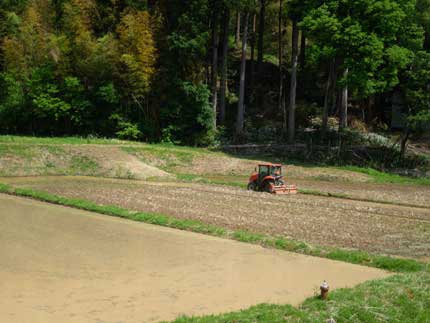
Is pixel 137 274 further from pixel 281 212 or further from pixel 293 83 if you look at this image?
pixel 293 83

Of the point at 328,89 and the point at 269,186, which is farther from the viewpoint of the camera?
the point at 328,89

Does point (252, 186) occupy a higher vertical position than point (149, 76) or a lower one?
lower

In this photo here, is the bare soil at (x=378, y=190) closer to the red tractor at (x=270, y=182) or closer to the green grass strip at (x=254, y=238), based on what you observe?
the red tractor at (x=270, y=182)

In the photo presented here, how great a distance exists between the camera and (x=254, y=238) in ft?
47.2

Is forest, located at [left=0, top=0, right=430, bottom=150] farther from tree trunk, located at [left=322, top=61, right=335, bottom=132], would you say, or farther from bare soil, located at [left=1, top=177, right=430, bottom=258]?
bare soil, located at [left=1, top=177, right=430, bottom=258]

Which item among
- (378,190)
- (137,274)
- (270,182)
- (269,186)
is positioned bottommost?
(137,274)

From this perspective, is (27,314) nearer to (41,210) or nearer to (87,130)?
(41,210)

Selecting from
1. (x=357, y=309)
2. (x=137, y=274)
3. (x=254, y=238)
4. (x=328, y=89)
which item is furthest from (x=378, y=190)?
(x=357, y=309)

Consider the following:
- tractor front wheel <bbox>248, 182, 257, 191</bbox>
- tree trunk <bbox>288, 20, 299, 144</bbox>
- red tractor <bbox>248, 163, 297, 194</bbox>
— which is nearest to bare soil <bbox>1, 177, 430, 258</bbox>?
red tractor <bbox>248, 163, 297, 194</bbox>

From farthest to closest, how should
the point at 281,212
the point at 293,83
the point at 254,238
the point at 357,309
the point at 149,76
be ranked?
the point at 149,76, the point at 293,83, the point at 281,212, the point at 254,238, the point at 357,309

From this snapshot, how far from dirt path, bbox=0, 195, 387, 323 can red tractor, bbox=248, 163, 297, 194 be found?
926 centimetres

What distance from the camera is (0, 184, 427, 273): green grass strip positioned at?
12.1m

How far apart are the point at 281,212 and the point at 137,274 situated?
8.77 m

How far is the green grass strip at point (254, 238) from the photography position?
1211 centimetres
